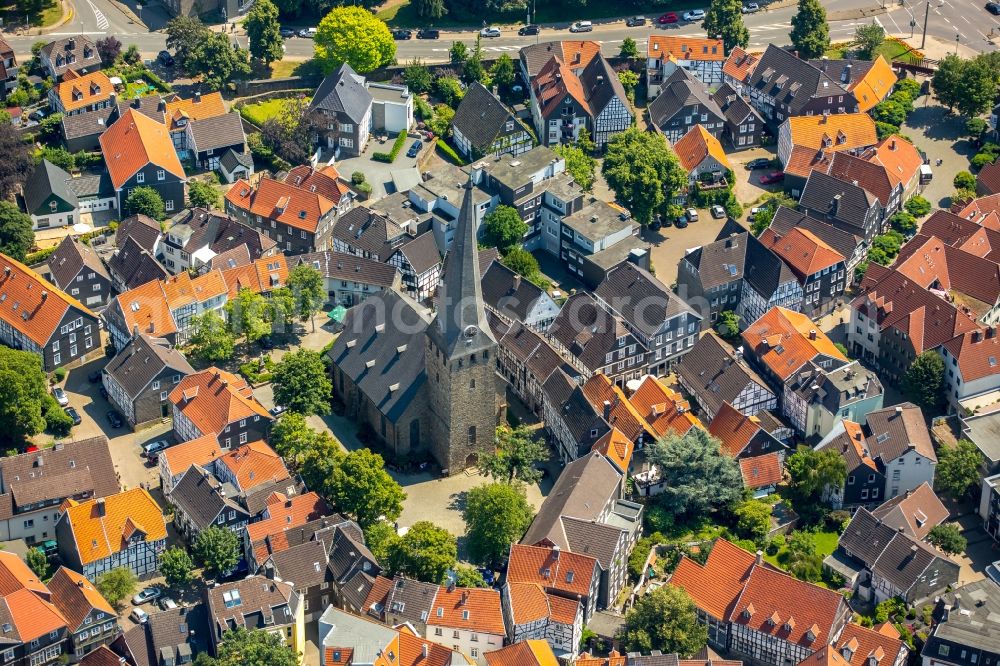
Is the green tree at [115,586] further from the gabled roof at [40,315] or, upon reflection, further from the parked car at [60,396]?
the gabled roof at [40,315]

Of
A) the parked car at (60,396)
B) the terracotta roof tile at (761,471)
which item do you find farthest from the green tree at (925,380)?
the parked car at (60,396)


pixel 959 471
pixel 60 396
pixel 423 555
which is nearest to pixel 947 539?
pixel 959 471

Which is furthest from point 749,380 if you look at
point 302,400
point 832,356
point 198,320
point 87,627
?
point 87,627

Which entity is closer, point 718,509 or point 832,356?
point 718,509

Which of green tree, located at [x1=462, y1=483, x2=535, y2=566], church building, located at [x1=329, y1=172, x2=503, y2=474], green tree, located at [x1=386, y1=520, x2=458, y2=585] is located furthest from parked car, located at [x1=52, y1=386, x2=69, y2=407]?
green tree, located at [x1=462, y1=483, x2=535, y2=566]

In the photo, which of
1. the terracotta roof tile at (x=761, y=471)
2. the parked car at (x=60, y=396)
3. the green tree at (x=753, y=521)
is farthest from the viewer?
the parked car at (x=60, y=396)

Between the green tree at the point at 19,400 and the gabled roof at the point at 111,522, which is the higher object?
the green tree at the point at 19,400

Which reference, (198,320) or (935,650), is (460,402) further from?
(935,650)

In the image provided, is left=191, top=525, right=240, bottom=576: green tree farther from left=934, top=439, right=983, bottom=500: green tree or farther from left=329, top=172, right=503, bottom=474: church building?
left=934, top=439, right=983, bottom=500: green tree
